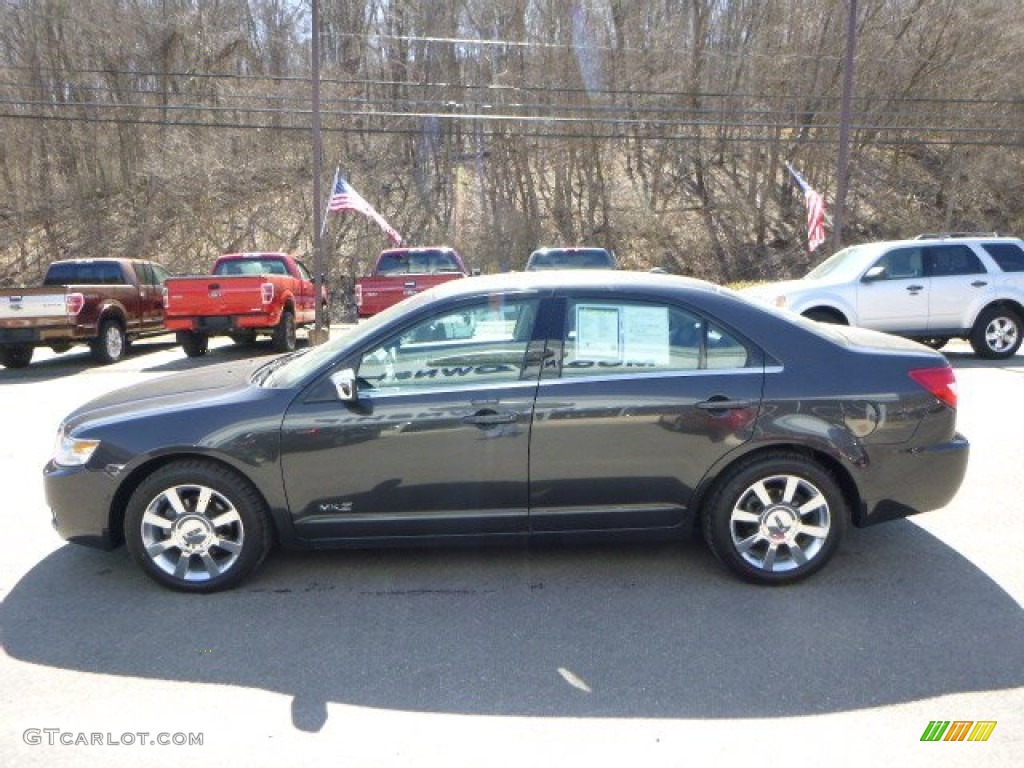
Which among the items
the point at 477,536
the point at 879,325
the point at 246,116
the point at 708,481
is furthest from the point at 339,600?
the point at 246,116

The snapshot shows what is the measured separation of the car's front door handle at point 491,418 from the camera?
3781 mm

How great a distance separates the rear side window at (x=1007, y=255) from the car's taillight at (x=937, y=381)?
9006 millimetres

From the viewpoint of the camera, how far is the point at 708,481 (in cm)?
388

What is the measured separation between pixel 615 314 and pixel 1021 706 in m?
2.39

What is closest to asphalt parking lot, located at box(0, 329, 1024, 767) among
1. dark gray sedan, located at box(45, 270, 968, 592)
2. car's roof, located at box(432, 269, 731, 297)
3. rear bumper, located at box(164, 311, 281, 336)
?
dark gray sedan, located at box(45, 270, 968, 592)

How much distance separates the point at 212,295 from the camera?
1288 cm

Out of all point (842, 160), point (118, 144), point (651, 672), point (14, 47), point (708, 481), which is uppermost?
point (14, 47)

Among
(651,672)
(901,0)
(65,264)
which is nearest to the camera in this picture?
(651,672)

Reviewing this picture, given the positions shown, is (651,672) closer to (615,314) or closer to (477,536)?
(477,536)

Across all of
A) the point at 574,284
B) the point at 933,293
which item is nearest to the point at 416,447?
the point at 574,284

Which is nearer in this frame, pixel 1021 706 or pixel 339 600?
pixel 1021 706

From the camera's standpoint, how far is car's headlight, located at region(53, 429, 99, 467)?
387 cm

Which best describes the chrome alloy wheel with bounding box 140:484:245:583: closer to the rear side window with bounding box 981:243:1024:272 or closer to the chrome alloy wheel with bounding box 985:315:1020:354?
the chrome alloy wheel with bounding box 985:315:1020:354

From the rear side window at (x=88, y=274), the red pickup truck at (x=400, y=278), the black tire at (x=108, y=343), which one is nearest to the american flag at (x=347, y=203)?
the red pickup truck at (x=400, y=278)
